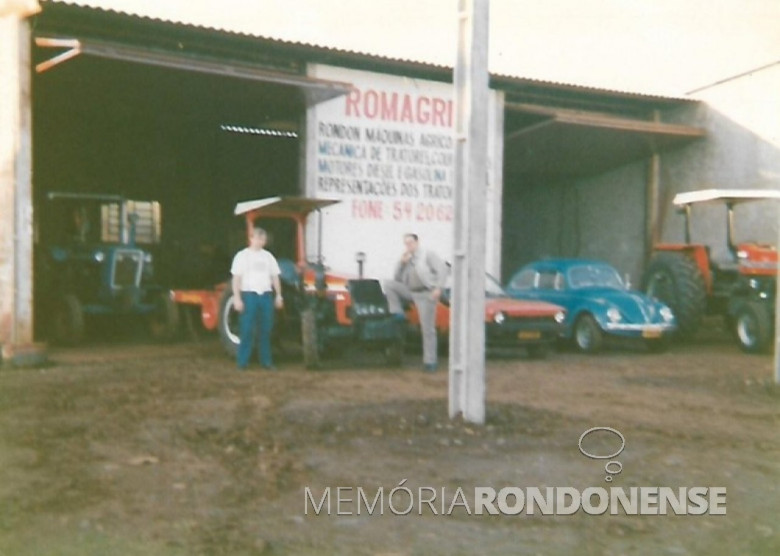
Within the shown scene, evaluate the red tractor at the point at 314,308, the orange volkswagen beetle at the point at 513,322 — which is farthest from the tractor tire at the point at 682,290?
the red tractor at the point at 314,308

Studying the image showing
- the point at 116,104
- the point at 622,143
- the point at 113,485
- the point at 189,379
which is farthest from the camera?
the point at 622,143

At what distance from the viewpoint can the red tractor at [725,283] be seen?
14227 mm

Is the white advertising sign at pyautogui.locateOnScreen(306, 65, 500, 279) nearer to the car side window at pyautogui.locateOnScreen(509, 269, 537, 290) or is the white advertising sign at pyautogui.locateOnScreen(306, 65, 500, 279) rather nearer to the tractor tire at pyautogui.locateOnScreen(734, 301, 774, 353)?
the car side window at pyautogui.locateOnScreen(509, 269, 537, 290)

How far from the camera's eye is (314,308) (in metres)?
11.2

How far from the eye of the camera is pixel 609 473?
19.8 feet

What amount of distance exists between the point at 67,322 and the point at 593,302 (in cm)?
787

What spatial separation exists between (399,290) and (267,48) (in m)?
5.94

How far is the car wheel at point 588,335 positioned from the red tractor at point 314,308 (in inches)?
151

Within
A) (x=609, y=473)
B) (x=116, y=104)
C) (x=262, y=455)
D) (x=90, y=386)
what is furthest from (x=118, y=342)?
(x=609, y=473)

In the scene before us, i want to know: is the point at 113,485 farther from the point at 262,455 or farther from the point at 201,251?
the point at 201,251

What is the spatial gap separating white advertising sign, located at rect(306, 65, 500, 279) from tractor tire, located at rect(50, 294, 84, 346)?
3.89 metres

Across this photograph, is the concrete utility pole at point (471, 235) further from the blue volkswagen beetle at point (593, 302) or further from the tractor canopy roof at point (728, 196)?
the tractor canopy roof at point (728, 196)

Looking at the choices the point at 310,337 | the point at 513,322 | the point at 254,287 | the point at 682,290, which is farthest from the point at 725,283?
the point at 254,287

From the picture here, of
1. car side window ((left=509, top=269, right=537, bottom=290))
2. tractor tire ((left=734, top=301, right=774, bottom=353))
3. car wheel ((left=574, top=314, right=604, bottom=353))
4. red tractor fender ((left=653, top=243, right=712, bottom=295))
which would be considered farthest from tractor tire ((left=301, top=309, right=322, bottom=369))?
red tractor fender ((left=653, top=243, right=712, bottom=295))
